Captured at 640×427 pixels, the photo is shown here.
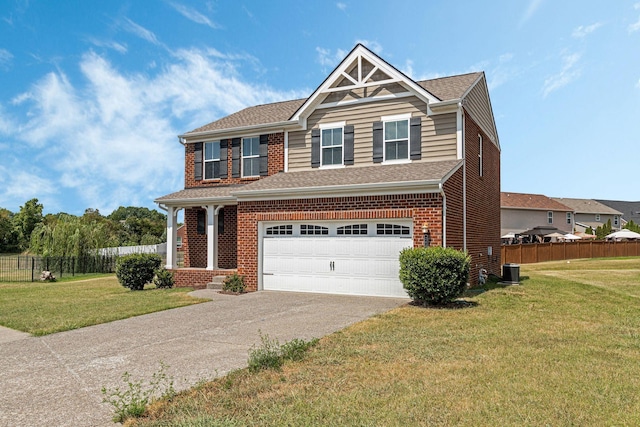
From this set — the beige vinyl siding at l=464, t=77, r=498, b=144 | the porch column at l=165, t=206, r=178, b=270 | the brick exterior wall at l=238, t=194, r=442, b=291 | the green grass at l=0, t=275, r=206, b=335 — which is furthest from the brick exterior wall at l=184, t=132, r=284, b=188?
the beige vinyl siding at l=464, t=77, r=498, b=144

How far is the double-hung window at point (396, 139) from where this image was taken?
15.4m

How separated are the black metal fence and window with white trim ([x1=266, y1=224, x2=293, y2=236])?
1625 cm

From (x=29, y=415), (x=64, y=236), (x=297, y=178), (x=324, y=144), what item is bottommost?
(x=29, y=415)

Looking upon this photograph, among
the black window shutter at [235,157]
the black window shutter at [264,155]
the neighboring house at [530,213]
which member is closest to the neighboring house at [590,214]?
the neighboring house at [530,213]

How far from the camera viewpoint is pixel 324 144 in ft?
54.7

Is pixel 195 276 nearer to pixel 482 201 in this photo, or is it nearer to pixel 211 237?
pixel 211 237

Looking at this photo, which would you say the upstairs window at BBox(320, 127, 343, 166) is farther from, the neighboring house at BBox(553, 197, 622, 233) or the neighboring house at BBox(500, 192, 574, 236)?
the neighboring house at BBox(553, 197, 622, 233)

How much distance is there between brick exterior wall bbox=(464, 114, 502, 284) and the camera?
51.0 feet

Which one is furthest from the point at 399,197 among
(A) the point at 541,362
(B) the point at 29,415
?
(B) the point at 29,415

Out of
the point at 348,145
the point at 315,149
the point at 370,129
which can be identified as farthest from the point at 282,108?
the point at 370,129

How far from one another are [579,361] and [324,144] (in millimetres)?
11659

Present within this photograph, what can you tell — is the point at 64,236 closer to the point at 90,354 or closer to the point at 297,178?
the point at 297,178

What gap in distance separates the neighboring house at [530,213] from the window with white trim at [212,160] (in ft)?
107

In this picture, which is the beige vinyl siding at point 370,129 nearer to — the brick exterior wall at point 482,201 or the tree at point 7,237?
the brick exterior wall at point 482,201
